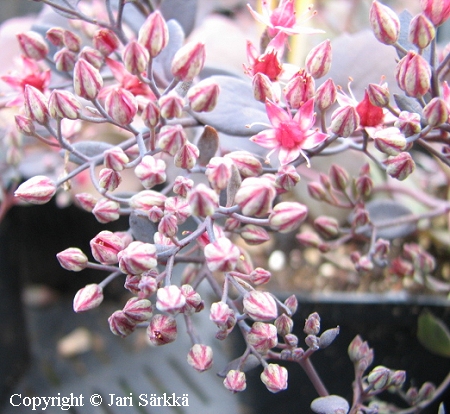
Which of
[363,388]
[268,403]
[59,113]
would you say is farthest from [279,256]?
[59,113]

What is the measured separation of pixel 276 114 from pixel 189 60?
78 mm

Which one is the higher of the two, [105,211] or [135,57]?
[135,57]

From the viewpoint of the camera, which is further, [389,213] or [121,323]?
[389,213]

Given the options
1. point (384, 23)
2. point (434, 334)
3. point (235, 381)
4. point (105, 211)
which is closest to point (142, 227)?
point (105, 211)

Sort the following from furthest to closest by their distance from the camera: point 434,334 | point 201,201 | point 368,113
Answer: point 434,334 < point 368,113 < point 201,201

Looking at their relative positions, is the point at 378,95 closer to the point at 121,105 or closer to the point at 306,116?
the point at 306,116

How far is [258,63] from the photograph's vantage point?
1.28ft

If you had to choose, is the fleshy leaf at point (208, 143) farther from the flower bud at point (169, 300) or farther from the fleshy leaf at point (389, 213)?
the fleshy leaf at point (389, 213)

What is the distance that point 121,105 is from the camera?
1.13 ft

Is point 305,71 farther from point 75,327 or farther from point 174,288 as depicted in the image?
point 75,327

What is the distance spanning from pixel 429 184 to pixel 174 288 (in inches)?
24.9

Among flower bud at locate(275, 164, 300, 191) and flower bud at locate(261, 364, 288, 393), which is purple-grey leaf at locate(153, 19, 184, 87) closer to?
flower bud at locate(275, 164, 300, 191)

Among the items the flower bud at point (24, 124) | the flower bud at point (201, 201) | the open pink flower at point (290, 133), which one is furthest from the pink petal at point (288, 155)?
the flower bud at point (24, 124)

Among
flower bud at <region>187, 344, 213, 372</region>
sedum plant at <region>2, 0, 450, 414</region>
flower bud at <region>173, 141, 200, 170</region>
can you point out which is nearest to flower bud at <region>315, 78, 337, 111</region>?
sedum plant at <region>2, 0, 450, 414</region>
